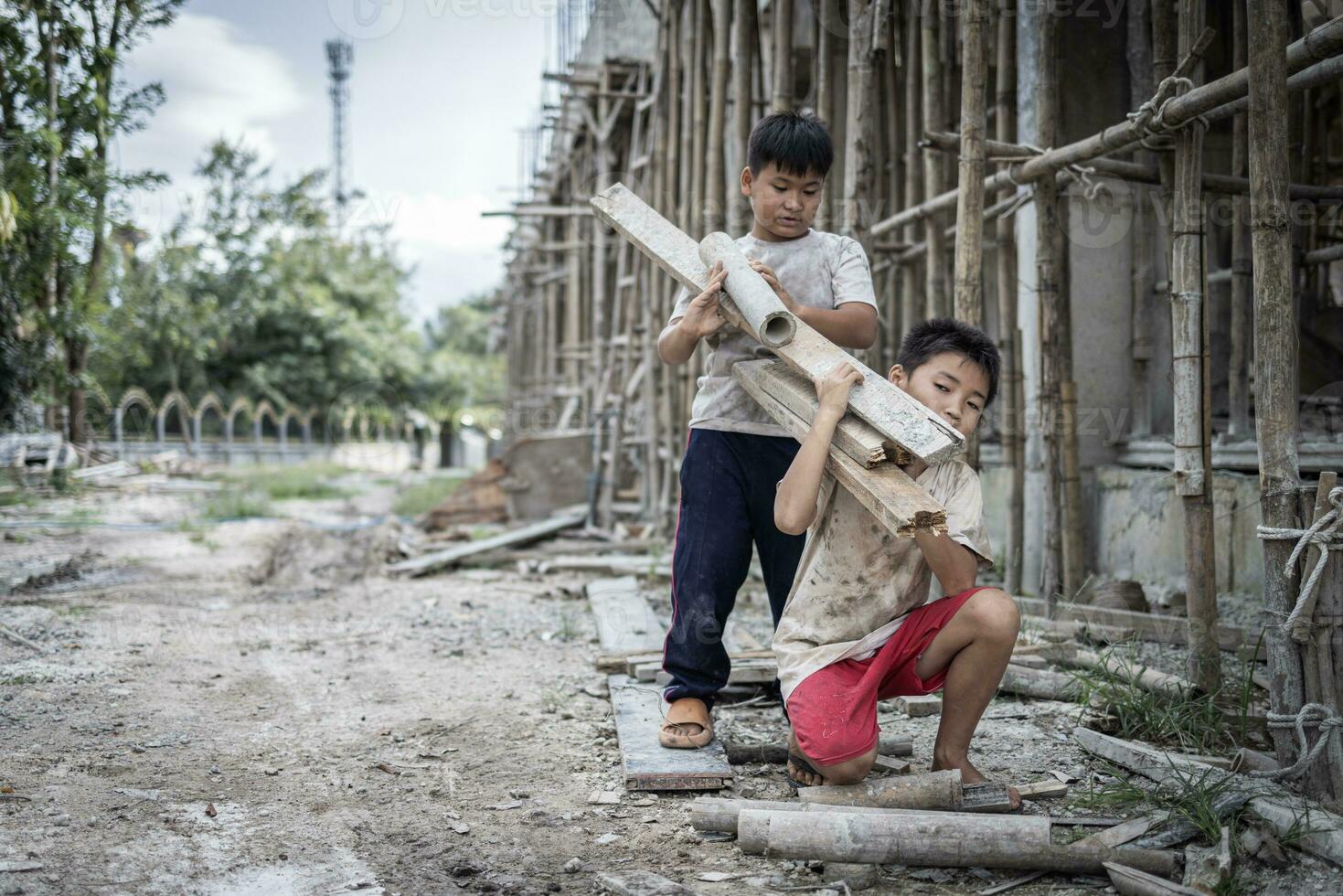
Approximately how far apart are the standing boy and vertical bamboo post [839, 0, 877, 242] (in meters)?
1.29

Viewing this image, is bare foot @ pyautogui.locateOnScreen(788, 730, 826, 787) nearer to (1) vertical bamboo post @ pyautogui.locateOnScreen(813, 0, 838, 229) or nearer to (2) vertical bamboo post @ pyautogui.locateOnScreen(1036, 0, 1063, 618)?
(2) vertical bamboo post @ pyautogui.locateOnScreen(1036, 0, 1063, 618)

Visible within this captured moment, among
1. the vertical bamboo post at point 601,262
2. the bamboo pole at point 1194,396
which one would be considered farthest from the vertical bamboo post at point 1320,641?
the vertical bamboo post at point 601,262

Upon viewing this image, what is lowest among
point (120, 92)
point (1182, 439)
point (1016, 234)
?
point (1182, 439)

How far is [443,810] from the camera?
7.70ft

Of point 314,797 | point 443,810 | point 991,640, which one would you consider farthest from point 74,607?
point 991,640

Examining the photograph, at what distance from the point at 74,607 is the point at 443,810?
3.39 meters

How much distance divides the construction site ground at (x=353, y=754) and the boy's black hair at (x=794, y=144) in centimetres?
162

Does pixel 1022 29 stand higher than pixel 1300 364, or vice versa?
pixel 1022 29

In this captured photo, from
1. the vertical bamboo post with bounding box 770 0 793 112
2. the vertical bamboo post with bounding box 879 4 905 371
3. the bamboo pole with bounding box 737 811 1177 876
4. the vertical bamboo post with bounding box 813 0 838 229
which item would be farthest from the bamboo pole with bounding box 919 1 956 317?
the bamboo pole with bounding box 737 811 1177 876

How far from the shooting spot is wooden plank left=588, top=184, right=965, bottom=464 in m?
1.99

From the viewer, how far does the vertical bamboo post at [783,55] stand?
486cm

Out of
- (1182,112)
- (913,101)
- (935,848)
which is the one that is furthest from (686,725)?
(913,101)

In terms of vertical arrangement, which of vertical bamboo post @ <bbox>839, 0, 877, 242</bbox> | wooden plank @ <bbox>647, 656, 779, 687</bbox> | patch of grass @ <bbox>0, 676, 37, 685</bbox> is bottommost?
patch of grass @ <bbox>0, 676, 37, 685</bbox>

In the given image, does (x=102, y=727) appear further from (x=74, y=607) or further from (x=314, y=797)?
(x=74, y=607)
